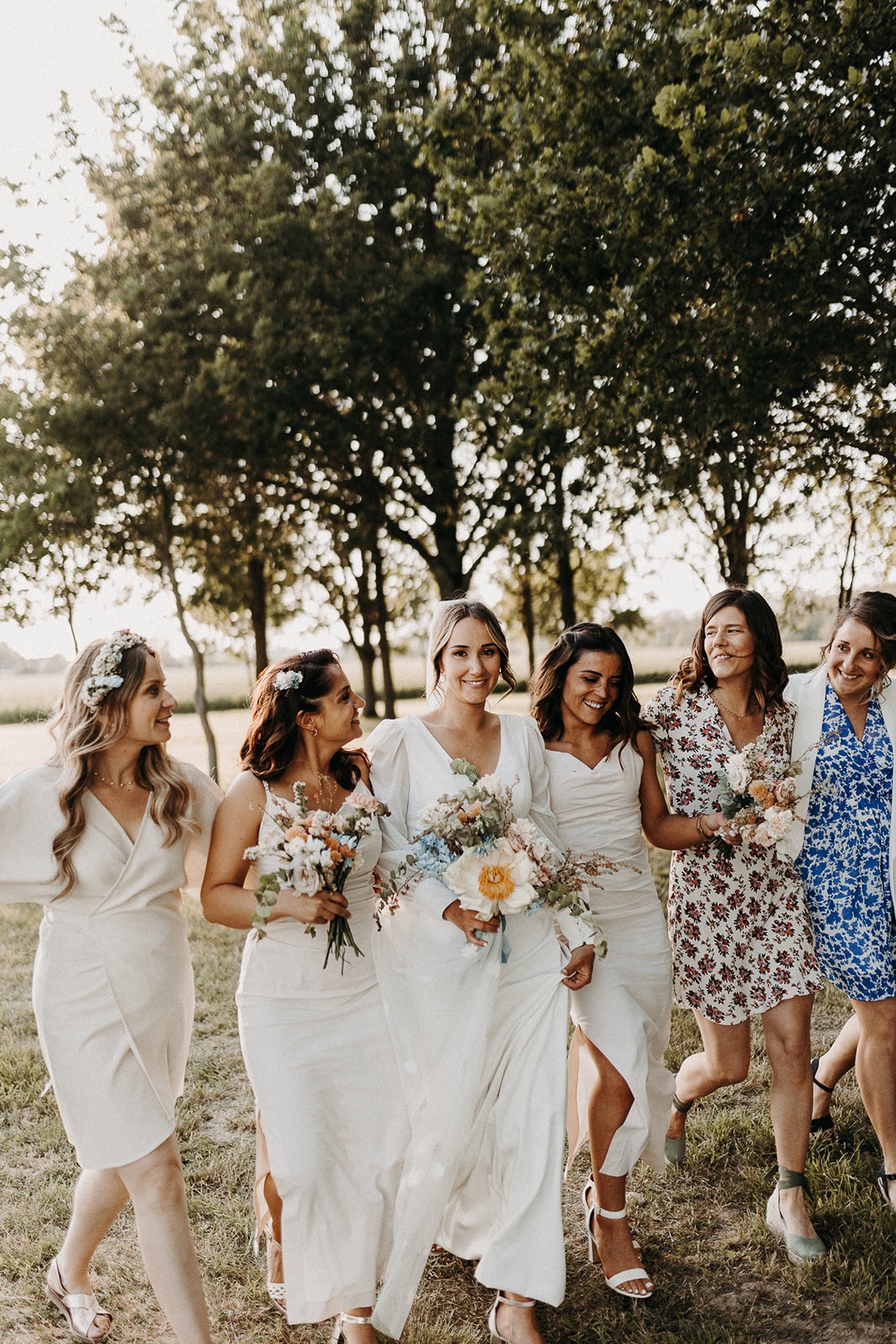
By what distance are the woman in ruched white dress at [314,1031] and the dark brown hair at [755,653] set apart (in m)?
1.74

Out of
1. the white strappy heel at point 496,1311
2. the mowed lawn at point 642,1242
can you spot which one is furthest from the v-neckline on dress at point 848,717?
the white strappy heel at point 496,1311

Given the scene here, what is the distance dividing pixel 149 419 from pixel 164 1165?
14.5 metres

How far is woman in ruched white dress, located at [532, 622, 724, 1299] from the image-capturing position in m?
4.38

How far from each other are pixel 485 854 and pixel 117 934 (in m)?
1.33

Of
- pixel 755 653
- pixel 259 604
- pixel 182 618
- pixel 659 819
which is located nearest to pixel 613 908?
pixel 659 819

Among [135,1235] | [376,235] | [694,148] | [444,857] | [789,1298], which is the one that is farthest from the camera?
[376,235]

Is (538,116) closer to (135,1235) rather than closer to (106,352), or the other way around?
(106,352)

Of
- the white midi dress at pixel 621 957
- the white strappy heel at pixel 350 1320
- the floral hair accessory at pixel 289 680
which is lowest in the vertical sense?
the white strappy heel at pixel 350 1320

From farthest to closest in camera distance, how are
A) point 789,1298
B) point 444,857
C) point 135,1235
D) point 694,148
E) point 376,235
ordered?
point 376,235 → point 694,148 → point 135,1235 → point 789,1298 → point 444,857

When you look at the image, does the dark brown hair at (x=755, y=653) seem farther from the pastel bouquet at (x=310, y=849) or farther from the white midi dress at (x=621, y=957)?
the pastel bouquet at (x=310, y=849)

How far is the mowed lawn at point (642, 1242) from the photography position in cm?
406

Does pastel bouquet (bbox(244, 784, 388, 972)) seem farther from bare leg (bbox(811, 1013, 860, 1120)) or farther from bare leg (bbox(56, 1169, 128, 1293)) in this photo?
bare leg (bbox(811, 1013, 860, 1120))

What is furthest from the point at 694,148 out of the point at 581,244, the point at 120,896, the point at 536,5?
the point at 120,896

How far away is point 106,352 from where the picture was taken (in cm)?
1619
